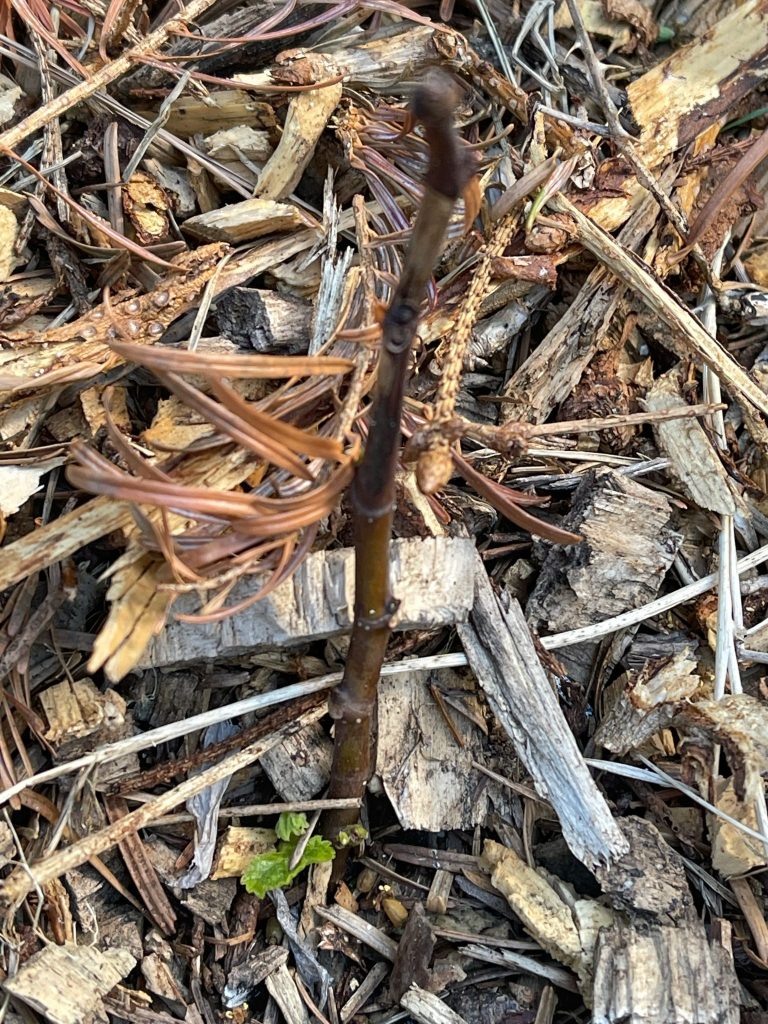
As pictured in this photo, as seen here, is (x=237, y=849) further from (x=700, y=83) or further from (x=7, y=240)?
(x=700, y=83)

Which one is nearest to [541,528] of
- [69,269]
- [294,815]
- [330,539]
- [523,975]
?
[330,539]

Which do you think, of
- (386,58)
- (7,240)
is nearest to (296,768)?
(7,240)

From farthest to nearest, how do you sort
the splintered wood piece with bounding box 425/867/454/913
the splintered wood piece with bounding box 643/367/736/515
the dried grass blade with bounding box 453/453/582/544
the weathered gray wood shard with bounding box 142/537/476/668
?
the splintered wood piece with bounding box 643/367/736/515 → the splintered wood piece with bounding box 425/867/454/913 → the weathered gray wood shard with bounding box 142/537/476/668 → the dried grass blade with bounding box 453/453/582/544

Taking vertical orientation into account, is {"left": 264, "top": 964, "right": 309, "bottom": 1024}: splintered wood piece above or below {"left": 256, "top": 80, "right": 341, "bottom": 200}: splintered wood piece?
below

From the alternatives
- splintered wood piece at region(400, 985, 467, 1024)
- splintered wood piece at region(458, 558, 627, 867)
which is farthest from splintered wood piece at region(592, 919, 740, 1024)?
splintered wood piece at region(400, 985, 467, 1024)

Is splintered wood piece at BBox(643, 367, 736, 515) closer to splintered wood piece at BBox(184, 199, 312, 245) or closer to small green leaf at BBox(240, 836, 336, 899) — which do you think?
splintered wood piece at BBox(184, 199, 312, 245)

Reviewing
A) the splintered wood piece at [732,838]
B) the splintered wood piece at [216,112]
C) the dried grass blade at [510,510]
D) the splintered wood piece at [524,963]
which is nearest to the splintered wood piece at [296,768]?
the splintered wood piece at [524,963]
